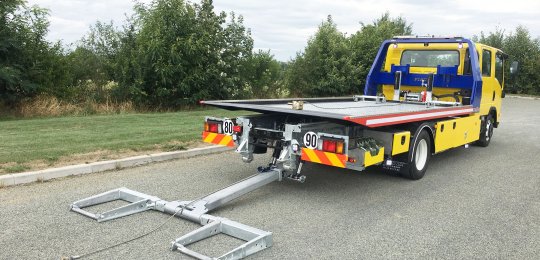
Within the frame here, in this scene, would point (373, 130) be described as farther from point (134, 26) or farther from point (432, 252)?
point (134, 26)

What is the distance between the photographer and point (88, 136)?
31.4 feet

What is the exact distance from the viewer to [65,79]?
16.8m

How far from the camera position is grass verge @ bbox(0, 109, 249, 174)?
7316mm

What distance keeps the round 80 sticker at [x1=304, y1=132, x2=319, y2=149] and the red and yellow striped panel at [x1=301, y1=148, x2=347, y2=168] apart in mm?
56

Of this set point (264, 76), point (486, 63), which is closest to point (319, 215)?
point (486, 63)

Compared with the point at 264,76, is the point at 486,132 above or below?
below

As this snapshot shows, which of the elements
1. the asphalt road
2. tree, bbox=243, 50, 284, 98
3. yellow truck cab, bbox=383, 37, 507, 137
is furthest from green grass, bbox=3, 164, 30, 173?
tree, bbox=243, 50, 284, 98

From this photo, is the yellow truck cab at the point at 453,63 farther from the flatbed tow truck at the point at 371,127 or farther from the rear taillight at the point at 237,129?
the rear taillight at the point at 237,129

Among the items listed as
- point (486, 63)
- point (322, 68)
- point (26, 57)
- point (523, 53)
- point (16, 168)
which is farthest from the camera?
point (523, 53)

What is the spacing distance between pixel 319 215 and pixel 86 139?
563 cm

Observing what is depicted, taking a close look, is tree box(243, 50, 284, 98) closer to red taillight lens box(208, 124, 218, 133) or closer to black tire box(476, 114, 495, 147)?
black tire box(476, 114, 495, 147)

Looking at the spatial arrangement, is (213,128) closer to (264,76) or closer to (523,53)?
(264,76)

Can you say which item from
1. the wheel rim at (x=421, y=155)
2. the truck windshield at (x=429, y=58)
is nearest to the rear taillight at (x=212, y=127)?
the wheel rim at (x=421, y=155)

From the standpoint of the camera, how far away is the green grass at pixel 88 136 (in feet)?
25.7
